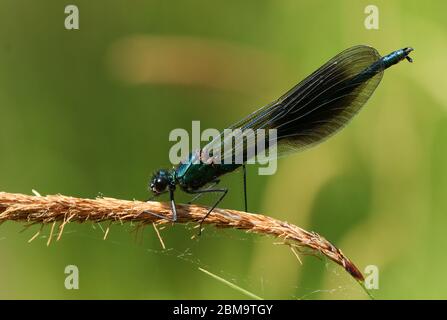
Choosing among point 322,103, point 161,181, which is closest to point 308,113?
point 322,103

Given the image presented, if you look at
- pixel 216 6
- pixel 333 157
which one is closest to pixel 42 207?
pixel 333 157

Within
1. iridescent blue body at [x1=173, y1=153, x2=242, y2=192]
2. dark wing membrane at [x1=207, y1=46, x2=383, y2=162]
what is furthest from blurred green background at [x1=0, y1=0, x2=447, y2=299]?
dark wing membrane at [x1=207, y1=46, x2=383, y2=162]

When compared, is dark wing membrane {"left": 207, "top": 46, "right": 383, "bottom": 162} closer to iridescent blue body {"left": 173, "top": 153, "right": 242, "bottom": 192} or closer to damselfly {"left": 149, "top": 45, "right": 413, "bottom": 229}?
damselfly {"left": 149, "top": 45, "right": 413, "bottom": 229}

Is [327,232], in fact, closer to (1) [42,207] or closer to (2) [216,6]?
(2) [216,6]

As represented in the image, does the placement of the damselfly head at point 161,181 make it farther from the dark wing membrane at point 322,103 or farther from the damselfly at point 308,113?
the dark wing membrane at point 322,103

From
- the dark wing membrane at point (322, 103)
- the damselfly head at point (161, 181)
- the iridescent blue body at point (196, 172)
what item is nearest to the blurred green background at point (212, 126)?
the damselfly head at point (161, 181)

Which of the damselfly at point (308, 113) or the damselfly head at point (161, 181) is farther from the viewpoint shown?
the damselfly head at point (161, 181)
